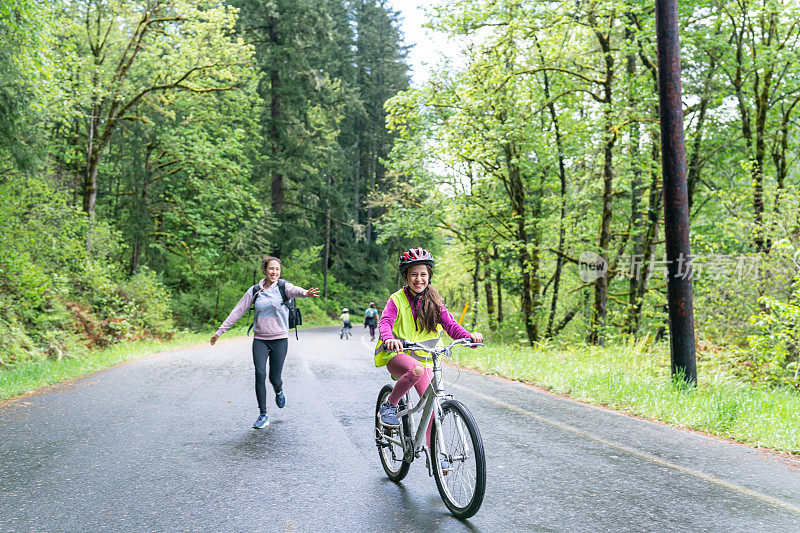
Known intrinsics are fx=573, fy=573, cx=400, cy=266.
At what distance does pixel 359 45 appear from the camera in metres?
51.8

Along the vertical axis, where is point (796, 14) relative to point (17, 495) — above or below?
above

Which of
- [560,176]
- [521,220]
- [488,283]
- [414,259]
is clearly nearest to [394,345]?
[414,259]

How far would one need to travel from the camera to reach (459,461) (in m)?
4.12

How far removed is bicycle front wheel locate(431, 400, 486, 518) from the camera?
387cm

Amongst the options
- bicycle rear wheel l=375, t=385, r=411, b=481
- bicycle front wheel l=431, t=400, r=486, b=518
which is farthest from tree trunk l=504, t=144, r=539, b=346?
bicycle front wheel l=431, t=400, r=486, b=518

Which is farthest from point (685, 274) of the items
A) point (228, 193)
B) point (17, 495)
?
point (228, 193)

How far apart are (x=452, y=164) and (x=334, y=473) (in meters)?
16.9

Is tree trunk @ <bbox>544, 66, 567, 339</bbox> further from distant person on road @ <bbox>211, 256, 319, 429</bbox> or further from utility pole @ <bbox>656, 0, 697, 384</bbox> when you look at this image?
distant person on road @ <bbox>211, 256, 319, 429</bbox>

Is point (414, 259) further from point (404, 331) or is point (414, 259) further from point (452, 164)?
point (452, 164)

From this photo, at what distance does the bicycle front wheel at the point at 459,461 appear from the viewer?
3.87m

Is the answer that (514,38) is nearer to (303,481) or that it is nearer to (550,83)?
(550,83)

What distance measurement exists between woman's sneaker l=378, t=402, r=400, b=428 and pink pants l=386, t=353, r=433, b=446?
203 mm

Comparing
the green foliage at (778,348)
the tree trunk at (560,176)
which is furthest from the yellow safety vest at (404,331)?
the tree trunk at (560,176)

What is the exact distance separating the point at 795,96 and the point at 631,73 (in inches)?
179
